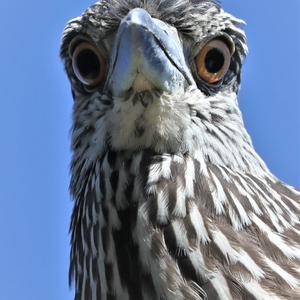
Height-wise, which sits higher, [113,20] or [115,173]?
[113,20]

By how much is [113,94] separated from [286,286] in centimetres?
103

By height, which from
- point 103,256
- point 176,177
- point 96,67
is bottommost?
point 103,256

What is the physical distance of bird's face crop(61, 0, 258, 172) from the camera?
265 centimetres

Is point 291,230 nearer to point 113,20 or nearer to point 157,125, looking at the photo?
point 157,125

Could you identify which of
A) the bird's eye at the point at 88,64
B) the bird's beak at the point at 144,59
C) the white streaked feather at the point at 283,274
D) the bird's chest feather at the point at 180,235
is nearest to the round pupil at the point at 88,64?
the bird's eye at the point at 88,64

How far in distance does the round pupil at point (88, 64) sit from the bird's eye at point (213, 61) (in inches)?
18.0

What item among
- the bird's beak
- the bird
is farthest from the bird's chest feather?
Answer: the bird's beak

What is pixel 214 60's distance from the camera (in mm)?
3125

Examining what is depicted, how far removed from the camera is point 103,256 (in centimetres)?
278

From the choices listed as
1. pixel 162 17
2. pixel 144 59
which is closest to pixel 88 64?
pixel 162 17

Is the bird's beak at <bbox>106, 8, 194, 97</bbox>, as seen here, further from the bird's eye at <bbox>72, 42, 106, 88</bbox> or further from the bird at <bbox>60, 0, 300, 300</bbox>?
the bird's eye at <bbox>72, 42, 106, 88</bbox>

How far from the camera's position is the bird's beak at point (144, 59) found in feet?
8.59

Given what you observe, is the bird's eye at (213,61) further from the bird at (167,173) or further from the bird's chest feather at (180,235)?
the bird's chest feather at (180,235)

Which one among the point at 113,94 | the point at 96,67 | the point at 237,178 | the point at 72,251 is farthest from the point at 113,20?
the point at 72,251
